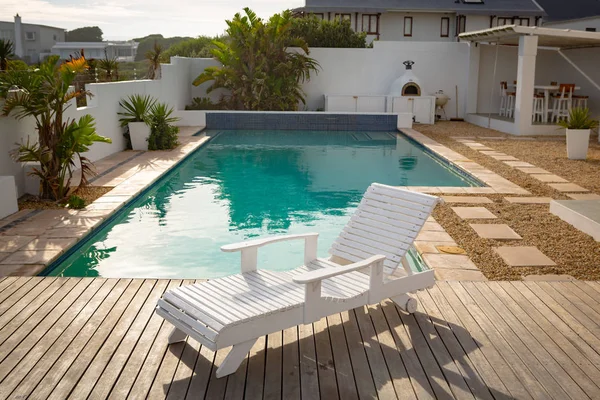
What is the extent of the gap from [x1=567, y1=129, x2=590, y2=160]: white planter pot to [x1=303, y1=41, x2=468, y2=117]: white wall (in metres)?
8.90

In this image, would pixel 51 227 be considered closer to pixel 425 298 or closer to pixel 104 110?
pixel 425 298

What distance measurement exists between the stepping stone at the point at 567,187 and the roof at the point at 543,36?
6.73m

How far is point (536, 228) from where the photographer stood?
7.02 m

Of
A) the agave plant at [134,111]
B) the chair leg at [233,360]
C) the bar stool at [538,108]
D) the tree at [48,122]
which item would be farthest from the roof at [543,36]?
the chair leg at [233,360]

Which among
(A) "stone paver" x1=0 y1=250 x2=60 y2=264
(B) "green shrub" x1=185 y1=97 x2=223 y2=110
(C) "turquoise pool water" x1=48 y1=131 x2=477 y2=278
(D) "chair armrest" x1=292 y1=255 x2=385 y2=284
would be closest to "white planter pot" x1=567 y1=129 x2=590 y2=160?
(C) "turquoise pool water" x1=48 y1=131 x2=477 y2=278

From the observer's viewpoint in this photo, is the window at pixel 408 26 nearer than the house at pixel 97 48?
A: Yes

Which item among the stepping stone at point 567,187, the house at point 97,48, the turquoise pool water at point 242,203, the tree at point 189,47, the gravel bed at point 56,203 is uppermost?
the house at point 97,48

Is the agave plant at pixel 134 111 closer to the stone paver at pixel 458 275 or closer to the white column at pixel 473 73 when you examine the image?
the stone paver at pixel 458 275

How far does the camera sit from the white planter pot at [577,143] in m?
11.7

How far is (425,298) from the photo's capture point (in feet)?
15.7

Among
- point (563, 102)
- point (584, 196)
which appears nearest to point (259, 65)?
point (563, 102)

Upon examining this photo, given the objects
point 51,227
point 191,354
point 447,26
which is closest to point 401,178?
point 51,227

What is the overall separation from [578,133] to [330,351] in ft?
31.7

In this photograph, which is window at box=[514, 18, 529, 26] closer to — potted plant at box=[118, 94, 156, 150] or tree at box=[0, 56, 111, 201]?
A: potted plant at box=[118, 94, 156, 150]
